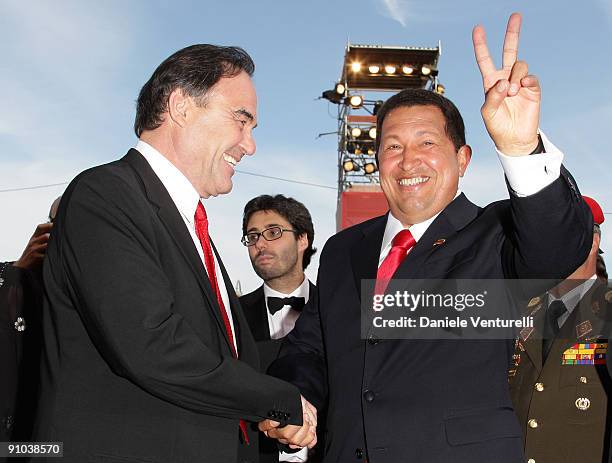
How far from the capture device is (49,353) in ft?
6.63

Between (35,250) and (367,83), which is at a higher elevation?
(367,83)

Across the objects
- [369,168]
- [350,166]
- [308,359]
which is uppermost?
[350,166]

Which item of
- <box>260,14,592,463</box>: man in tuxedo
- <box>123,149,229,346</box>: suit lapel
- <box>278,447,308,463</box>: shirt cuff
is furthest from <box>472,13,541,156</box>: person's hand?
<box>278,447,308,463</box>: shirt cuff

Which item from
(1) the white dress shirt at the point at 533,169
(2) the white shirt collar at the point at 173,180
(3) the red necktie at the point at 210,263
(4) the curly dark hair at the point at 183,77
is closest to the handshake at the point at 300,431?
(3) the red necktie at the point at 210,263

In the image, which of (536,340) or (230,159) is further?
(536,340)

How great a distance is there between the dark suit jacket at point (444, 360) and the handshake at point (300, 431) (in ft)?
0.24

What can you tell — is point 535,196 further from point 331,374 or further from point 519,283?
point 331,374

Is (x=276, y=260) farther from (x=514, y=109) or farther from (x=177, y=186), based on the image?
(x=514, y=109)

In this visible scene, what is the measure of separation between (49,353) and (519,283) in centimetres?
145

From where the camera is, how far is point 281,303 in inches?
195

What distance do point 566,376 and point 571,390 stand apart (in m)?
0.07

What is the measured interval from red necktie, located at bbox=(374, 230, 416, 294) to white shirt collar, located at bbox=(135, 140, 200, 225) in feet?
2.33

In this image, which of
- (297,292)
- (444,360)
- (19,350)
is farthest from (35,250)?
(444,360)

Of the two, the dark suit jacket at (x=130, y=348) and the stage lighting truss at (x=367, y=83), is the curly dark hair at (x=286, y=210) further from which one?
the stage lighting truss at (x=367, y=83)
